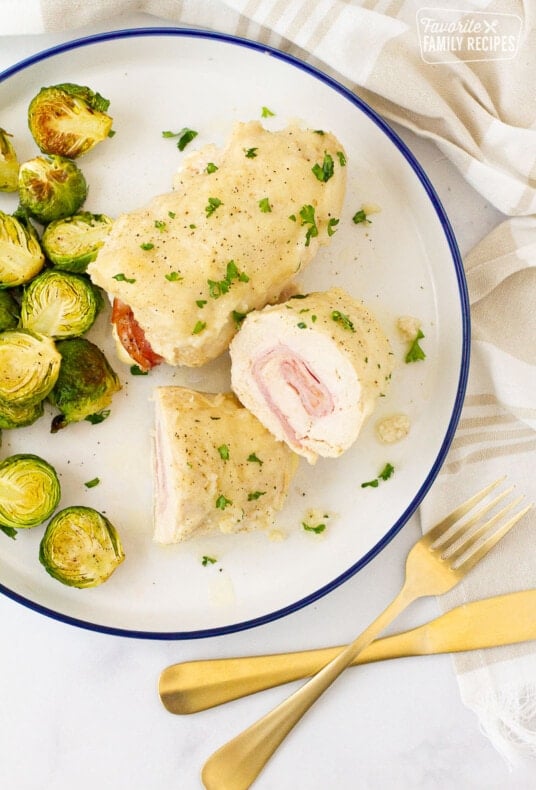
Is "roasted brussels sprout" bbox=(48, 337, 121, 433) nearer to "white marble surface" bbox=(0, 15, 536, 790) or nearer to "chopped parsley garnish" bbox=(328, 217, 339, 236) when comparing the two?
"white marble surface" bbox=(0, 15, 536, 790)

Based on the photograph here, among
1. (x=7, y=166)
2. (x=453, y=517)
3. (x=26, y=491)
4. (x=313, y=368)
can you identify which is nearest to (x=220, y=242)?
(x=313, y=368)

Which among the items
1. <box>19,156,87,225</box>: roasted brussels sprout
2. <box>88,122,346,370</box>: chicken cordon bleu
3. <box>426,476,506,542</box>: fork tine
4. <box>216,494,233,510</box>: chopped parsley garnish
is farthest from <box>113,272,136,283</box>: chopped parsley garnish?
<box>426,476,506,542</box>: fork tine

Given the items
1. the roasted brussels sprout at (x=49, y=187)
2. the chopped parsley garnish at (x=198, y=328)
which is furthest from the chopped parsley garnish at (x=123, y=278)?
the roasted brussels sprout at (x=49, y=187)

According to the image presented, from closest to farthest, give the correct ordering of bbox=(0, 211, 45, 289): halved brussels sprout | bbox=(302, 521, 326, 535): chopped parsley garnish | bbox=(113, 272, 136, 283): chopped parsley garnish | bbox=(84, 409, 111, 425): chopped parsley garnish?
bbox=(113, 272, 136, 283): chopped parsley garnish, bbox=(0, 211, 45, 289): halved brussels sprout, bbox=(84, 409, 111, 425): chopped parsley garnish, bbox=(302, 521, 326, 535): chopped parsley garnish

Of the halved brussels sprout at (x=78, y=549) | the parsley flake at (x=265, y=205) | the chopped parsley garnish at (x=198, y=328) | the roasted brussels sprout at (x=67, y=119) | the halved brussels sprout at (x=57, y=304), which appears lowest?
the halved brussels sprout at (x=78, y=549)

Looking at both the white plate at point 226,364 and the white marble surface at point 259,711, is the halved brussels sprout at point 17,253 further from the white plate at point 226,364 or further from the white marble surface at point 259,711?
the white marble surface at point 259,711

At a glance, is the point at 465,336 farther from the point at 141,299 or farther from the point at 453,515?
the point at 141,299

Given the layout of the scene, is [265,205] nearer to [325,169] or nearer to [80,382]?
[325,169]
